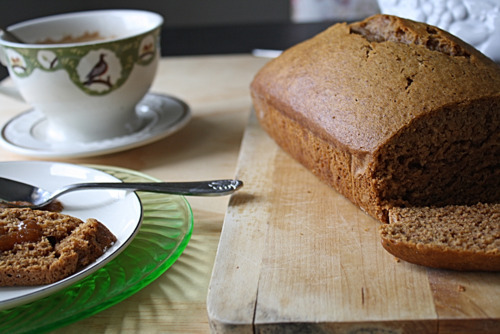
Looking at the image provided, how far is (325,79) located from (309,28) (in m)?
1.89

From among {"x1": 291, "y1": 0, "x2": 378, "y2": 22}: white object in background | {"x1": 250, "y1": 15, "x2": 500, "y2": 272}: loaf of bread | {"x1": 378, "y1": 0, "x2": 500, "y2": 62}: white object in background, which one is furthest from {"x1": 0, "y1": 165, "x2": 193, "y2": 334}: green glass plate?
{"x1": 291, "y1": 0, "x2": 378, "y2": 22}: white object in background

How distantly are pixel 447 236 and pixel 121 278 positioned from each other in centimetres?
64

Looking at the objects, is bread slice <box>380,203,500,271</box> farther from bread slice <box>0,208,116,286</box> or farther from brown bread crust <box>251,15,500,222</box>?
bread slice <box>0,208,116,286</box>

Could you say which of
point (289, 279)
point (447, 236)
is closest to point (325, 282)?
point (289, 279)

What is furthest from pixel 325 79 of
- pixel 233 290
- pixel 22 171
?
pixel 22 171

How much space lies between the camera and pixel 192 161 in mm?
1749

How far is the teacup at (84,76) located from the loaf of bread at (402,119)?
57cm

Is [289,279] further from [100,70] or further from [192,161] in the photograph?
[100,70]

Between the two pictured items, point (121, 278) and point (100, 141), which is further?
point (100, 141)

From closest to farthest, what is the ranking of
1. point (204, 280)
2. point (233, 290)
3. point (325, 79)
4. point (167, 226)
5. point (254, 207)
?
1. point (233, 290)
2. point (204, 280)
3. point (167, 226)
4. point (254, 207)
5. point (325, 79)

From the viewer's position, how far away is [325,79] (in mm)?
1483

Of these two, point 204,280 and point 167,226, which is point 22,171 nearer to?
point 167,226

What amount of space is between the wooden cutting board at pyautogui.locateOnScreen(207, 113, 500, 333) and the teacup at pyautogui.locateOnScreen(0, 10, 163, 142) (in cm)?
66

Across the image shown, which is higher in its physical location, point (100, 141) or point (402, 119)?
point (402, 119)
